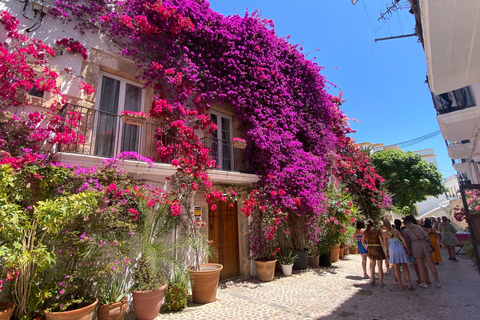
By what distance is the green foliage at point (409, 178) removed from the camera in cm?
1753

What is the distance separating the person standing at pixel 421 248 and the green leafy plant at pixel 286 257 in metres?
2.97

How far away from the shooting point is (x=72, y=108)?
201 inches

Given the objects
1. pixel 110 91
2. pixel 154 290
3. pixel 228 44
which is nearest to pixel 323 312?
pixel 154 290

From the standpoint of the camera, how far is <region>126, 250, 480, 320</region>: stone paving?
4270mm

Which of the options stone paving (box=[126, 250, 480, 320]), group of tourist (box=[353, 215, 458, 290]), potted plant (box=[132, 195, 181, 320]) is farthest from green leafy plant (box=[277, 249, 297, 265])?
potted plant (box=[132, 195, 181, 320])

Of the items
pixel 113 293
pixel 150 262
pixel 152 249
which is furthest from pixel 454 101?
pixel 113 293

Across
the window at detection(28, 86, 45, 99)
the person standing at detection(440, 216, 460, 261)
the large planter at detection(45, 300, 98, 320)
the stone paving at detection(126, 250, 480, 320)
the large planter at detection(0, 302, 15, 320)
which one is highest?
the window at detection(28, 86, 45, 99)

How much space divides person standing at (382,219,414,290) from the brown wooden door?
3938mm

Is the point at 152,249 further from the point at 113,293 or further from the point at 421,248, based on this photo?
the point at 421,248

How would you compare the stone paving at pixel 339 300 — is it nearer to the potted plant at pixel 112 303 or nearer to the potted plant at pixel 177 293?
→ the potted plant at pixel 177 293

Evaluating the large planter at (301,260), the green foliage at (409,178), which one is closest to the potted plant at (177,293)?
the large planter at (301,260)

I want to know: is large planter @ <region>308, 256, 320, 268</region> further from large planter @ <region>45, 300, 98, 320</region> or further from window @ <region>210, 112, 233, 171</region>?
large planter @ <region>45, 300, 98, 320</region>

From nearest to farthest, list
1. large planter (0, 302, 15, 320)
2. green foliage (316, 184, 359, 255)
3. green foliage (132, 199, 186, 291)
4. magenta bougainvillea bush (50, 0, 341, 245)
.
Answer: large planter (0, 302, 15, 320)
green foliage (132, 199, 186, 291)
magenta bougainvillea bush (50, 0, 341, 245)
green foliage (316, 184, 359, 255)

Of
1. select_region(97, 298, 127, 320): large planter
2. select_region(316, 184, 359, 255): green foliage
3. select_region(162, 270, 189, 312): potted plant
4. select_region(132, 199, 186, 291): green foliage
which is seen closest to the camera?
select_region(97, 298, 127, 320): large planter
